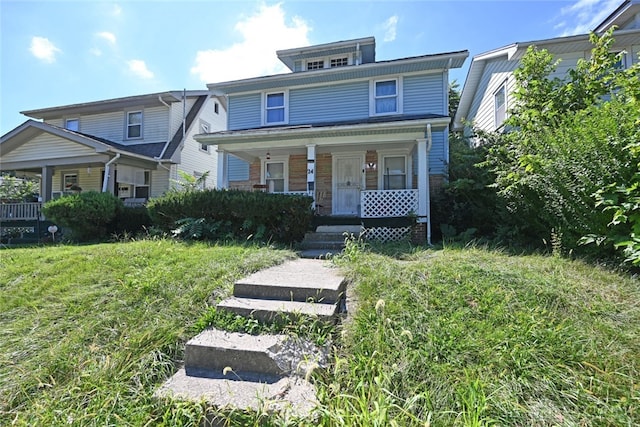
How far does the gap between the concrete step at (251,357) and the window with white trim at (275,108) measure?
34.9ft

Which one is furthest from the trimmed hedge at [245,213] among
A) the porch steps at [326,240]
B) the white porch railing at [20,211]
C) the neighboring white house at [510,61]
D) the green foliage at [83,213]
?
the white porch railing at [20,211]

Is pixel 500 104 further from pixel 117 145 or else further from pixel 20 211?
pixel 20 211

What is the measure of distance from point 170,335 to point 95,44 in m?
10.3

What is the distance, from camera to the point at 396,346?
2.40 m

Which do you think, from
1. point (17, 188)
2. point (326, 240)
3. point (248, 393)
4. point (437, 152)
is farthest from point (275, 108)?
point (17, 188)

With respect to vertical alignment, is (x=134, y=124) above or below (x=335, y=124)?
above

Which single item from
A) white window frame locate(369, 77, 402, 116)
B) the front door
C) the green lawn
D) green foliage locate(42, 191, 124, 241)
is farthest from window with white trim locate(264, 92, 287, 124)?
the green lawn

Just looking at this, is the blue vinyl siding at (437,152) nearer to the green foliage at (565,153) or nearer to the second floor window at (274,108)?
the green foliage at (565,153)

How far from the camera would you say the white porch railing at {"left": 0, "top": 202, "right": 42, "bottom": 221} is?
11344 mm

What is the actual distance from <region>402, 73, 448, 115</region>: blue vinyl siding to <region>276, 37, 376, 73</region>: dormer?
2970 millimetres

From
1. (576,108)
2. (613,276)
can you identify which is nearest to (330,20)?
(576,108)

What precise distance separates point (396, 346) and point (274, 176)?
10.3m

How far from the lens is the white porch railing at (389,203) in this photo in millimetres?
8117

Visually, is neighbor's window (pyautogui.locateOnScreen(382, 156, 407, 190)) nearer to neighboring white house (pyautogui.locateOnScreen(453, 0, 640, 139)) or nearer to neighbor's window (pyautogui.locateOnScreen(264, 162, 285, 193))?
neighboring white house (pyautogui.locateOnScreen(453, 0, 640, 139))
